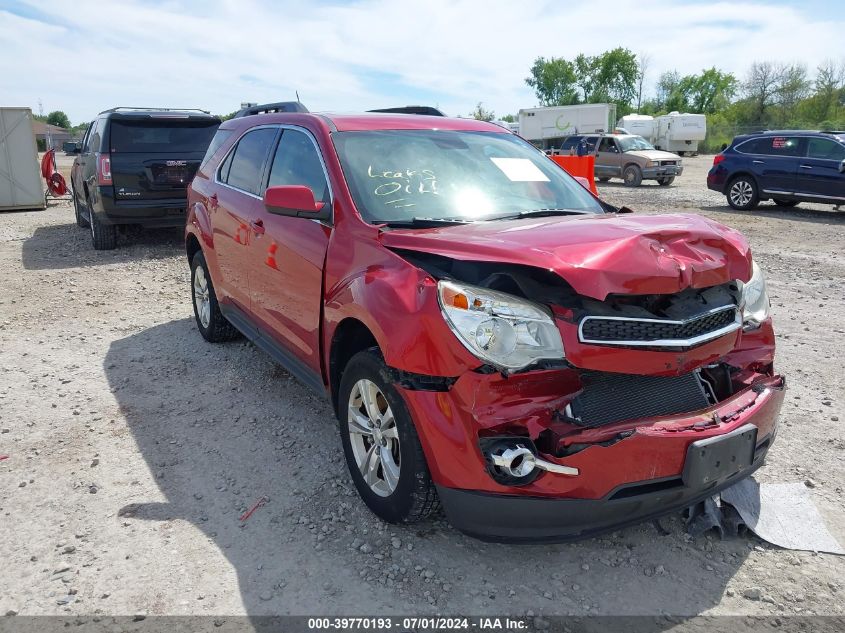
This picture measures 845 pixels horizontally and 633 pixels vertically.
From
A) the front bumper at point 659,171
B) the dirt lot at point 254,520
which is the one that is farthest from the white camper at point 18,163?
the front bumper at point 659,171

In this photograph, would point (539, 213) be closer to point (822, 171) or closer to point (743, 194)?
point (822, 171)

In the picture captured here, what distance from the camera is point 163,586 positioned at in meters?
2.74

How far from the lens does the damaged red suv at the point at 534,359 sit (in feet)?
8.02

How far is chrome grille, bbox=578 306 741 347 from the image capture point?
247 centimetres

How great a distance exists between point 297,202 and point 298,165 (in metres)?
0.70

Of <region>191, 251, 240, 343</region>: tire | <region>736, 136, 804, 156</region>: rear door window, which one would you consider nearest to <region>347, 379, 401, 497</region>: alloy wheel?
<region>191, 251, 240, 343</region>: tire

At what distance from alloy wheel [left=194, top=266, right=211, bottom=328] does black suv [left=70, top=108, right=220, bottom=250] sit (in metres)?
4.20

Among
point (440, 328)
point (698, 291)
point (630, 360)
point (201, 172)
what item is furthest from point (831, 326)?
point (201, 172)

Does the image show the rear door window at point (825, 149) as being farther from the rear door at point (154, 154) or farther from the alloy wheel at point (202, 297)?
the alloy wheel at point (202, 297)

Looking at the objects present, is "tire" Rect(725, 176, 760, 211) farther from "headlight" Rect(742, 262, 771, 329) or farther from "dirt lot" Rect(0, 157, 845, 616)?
"headlight" Rect(742, 262, 771, 329)

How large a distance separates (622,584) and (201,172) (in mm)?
4644

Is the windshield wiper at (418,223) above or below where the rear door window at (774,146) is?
below

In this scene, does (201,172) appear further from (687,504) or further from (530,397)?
(687,504)

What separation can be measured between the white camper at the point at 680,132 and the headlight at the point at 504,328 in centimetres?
4739
